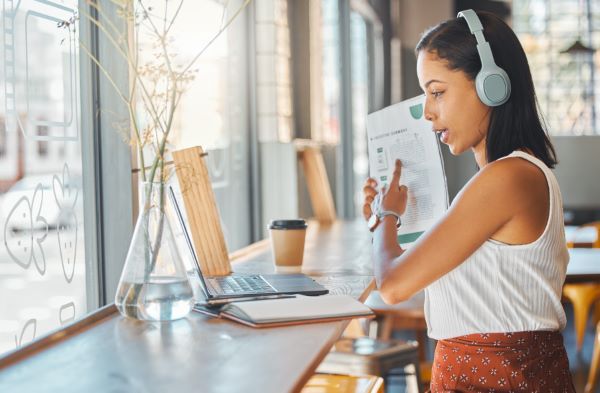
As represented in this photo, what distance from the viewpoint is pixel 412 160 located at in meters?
1.76

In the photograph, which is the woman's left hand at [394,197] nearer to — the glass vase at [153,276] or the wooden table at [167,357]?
the wooden table at [167,357]

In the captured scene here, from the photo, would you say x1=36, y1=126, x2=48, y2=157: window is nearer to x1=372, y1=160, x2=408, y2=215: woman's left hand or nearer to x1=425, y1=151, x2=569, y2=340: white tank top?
x1=372, y1=160, x2=408, y2=215: woman's left hand

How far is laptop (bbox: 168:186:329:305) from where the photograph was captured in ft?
5.13

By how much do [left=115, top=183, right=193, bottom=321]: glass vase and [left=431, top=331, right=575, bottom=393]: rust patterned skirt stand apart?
0.54 meters

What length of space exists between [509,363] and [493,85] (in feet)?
1.71

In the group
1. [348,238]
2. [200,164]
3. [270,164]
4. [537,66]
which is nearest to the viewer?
[200,164]

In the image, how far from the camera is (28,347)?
1.22 meters

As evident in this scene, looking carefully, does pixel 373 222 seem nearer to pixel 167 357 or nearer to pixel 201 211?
pixel 201 211

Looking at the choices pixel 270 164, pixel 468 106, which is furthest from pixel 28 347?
pixel 270 164

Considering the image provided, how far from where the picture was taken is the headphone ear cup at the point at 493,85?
1466mm

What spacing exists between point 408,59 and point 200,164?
6.46m

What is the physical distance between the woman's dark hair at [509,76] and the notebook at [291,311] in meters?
0.41

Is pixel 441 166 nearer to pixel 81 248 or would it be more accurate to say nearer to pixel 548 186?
pixel 548 186

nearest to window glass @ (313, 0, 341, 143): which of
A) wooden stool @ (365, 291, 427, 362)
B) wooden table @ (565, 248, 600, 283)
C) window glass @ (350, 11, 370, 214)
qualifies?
window glass @ (350, 11, 370, 214)
